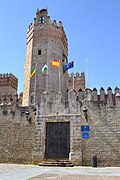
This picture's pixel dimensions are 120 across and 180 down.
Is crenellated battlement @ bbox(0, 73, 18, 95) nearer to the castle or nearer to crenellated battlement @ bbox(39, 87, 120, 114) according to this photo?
the castle

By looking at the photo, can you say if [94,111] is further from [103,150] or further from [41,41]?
[41,41]

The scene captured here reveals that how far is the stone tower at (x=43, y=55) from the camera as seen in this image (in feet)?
55.6

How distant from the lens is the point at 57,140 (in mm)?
11984

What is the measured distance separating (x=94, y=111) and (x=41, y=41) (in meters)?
9.53

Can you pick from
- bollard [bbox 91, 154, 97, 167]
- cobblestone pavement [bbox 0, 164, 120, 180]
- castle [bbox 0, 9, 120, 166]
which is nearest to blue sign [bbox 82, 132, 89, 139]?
castle [bbox 0, 9, 120, 166]

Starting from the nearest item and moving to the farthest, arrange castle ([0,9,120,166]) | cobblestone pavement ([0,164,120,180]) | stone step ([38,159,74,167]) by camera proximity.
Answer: cobblestone pavement ([0,164,120,180])
stone step ([38,159,74,167])
castle ([0,9,120,166])

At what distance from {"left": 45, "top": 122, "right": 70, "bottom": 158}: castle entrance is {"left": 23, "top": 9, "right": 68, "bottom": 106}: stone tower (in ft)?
14.9

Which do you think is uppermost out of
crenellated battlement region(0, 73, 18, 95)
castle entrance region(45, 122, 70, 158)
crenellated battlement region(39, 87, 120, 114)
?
crenellated battlement region(0, 73, 18, 95)

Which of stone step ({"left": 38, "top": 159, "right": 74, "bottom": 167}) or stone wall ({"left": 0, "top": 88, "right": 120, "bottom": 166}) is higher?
stone wall ({"left": 0, "top": 88, "right": 120, "bottom": 166})

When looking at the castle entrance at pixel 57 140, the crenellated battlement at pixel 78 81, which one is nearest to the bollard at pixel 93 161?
the castle entrance at pixel 57 140

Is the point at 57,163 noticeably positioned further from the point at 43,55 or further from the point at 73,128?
the point at 43,55

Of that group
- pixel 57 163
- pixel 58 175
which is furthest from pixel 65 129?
pixel 58 175

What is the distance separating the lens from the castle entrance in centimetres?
1167

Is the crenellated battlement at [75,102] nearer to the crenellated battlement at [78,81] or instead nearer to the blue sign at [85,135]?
the blue sign at [85,135]
